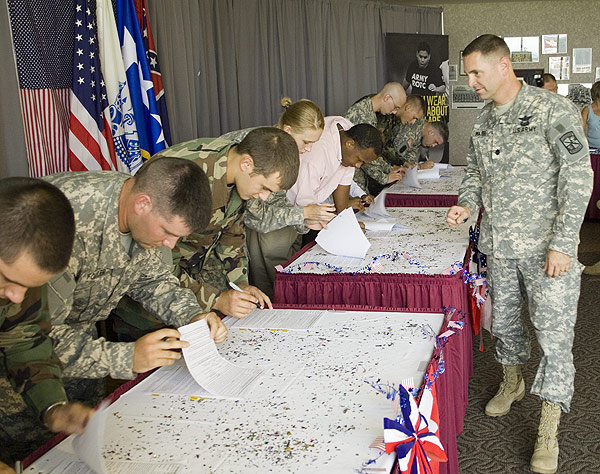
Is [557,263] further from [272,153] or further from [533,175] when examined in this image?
[272,153]

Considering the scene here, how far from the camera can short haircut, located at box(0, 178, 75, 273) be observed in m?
1.17

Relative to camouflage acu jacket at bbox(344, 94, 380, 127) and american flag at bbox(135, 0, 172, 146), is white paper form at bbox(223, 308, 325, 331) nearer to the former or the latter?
american flag at bbox(135, 0, 172, 146)

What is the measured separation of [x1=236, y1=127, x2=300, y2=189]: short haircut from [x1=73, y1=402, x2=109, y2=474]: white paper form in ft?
3.95

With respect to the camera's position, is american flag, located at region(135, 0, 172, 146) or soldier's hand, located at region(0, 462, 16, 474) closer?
soldier's hand, located at region(0, 462, 16, 474)

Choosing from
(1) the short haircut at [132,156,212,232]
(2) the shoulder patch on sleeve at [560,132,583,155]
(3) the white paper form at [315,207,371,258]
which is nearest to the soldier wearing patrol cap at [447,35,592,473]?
(2) the shoulder patch on sleeve at [560,132,583,155]

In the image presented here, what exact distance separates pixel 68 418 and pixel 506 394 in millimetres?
2159

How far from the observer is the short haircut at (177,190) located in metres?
1.67

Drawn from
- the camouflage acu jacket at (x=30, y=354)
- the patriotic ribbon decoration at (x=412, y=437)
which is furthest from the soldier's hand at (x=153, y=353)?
the patriotic ribbon decoration at (x=412, y=437)

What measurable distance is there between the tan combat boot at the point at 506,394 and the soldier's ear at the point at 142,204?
1.92m

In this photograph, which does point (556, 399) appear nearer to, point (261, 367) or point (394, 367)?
point (394, 367)

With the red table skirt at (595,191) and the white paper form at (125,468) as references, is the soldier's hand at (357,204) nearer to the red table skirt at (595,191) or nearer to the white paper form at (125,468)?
the white paper form at (125,468)

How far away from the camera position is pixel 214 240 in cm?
259

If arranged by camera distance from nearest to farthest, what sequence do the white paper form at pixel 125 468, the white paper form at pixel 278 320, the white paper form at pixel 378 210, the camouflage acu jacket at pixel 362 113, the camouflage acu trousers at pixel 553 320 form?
the white paper form at pixel 125 468 < the white paper form at pixel 278 320 < the camouflage acu trousers at pixel 553 320 < the white paper form at pixel 378 210 < the camouflage acu jacket at pixel 362 113

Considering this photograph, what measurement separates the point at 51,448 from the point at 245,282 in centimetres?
135
